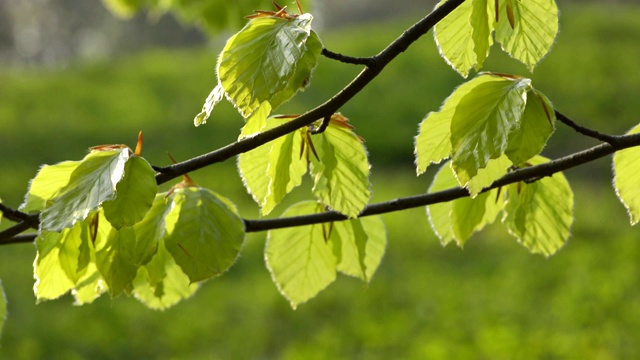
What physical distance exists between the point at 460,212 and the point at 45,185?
0.39 metres

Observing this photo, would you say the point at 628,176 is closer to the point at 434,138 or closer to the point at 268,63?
the point at 434,138

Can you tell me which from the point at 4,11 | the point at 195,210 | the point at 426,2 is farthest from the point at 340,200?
the point at 4,11

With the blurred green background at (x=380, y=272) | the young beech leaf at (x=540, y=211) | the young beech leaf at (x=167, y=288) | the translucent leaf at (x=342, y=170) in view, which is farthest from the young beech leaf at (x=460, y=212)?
the blurred green background at (x=380, y=272)

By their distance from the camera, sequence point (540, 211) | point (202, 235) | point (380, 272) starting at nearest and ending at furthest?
point (202, 235) < point (540, 211) < point (380, 272)

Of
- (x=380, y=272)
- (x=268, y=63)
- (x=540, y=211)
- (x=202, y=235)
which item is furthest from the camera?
(x=380, y=272)

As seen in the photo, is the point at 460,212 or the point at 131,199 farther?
the point at 460,212

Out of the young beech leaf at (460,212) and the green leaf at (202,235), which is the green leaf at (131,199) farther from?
the young beech leaf at (460,212)

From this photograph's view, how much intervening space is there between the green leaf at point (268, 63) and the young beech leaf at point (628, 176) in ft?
1.12

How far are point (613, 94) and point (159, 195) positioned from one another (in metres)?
7.87

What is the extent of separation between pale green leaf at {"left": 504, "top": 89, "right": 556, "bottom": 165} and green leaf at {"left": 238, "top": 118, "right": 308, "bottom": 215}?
0.19 meters

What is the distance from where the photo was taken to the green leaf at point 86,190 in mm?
561

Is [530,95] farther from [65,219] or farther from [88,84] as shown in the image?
[88,84]

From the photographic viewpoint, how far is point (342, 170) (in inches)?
27.6

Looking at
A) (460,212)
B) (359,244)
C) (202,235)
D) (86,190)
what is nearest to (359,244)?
(359,244)
